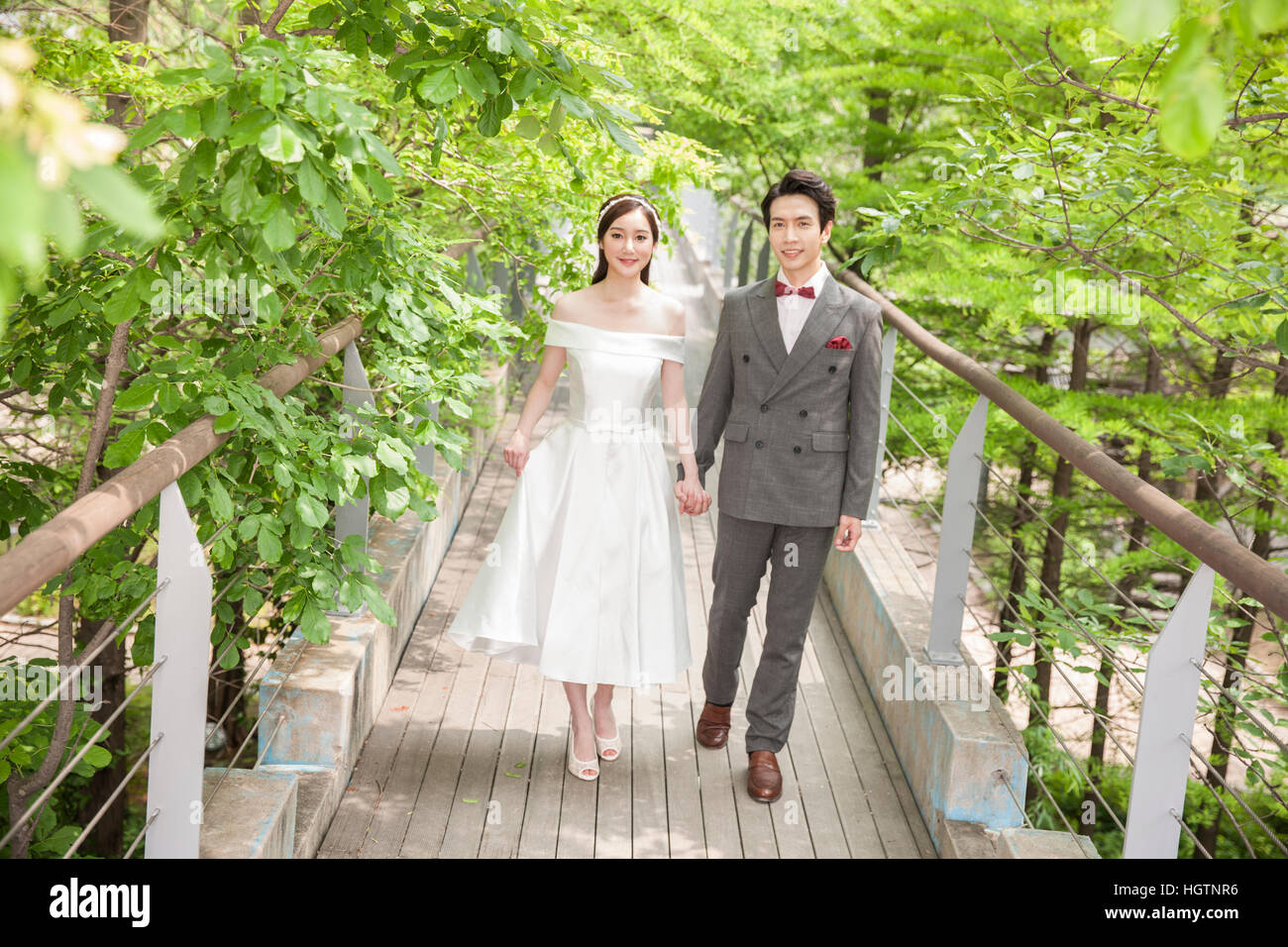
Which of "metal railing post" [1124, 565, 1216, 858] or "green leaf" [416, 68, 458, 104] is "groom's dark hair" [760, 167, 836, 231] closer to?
"green leaf" [416, 68, 458, 104]

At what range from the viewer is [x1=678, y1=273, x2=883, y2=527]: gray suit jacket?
11.3 ft

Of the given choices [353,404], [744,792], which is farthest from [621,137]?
[744,792]

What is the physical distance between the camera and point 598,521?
3590mm

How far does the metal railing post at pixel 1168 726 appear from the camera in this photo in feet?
7.54

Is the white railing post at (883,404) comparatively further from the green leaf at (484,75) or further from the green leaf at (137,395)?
the green leaf at (137,395)

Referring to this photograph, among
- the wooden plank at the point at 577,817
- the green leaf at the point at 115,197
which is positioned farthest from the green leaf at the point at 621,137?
the wooden plank at the point at 577,817

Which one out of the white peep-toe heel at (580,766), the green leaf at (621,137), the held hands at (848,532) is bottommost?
the white peep-toe heel at (580,766)

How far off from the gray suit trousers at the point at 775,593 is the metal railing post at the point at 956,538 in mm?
431

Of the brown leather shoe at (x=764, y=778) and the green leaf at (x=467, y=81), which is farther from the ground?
the green leaf at (x=467, y=81)

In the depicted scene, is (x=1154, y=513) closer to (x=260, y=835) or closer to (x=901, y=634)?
(x=901, y=634)

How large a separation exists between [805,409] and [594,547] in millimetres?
785

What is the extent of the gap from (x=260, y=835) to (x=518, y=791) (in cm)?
93
